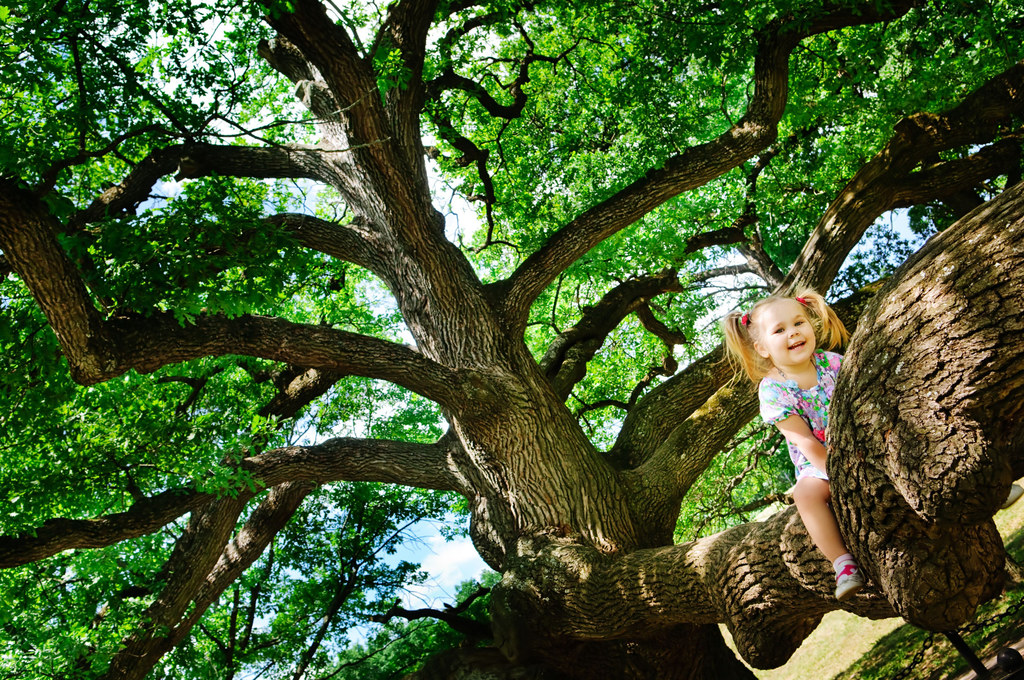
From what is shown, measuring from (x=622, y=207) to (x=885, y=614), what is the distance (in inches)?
185

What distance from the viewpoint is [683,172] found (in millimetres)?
7180

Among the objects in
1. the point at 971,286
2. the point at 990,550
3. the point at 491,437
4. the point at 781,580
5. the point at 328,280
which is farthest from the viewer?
the point at 328,280

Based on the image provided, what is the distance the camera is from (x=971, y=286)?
2.23 m

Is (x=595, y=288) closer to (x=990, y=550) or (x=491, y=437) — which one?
(x=491, y=437)

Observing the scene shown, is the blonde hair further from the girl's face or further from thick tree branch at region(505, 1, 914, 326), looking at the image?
thick tree branch at region(505, 1, 914, 326)

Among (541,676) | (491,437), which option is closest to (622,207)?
(491,437)

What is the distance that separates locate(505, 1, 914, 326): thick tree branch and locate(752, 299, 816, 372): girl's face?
3.52 metres

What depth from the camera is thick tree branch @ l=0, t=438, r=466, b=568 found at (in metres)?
5.99

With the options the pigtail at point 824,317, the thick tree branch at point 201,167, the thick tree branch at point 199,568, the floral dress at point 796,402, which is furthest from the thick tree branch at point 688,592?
the thick tree branch at point 201,167

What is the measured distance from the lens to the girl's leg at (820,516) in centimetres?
309

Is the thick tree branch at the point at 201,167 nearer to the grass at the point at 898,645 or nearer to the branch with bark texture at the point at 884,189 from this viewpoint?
A: the branch with bark texture at the point at 884,189

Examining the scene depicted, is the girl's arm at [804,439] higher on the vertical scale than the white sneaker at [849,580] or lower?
higher

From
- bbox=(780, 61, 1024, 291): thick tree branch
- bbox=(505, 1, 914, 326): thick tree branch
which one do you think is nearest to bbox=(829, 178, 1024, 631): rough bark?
bbox=(780, 61, 1024, 291): thick tree branch

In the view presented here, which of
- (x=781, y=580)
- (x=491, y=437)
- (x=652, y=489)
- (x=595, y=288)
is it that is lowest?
(x=781, y=580)
